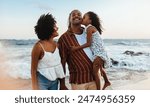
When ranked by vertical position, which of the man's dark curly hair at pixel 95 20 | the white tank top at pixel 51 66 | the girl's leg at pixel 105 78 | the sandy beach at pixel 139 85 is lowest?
the sandy beach at pixel 139 85

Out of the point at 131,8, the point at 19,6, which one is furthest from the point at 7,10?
the point at 131,8

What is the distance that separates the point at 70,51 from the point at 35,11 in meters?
0.34

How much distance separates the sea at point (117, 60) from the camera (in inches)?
130

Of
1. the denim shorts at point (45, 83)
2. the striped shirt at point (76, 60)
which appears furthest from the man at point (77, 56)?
the denim shorts at point (45, 83)

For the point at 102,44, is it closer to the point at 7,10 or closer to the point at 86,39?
the point at 86,39

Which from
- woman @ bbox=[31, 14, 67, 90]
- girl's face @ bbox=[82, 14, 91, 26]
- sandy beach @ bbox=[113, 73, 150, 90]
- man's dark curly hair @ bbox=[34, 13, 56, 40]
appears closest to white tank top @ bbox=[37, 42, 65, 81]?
woman @ bbox=[31, 14, 67, 90]

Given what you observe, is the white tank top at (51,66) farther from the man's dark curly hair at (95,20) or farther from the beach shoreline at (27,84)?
the man's dark curly hair at (95,20)

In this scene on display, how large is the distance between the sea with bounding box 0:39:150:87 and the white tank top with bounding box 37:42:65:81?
0.09 metres

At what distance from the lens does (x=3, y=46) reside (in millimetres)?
3355

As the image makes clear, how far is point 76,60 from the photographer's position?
3.28m

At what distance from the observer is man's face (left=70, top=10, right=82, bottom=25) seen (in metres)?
3.24

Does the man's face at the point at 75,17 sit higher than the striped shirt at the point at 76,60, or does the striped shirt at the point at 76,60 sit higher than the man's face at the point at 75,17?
the man's face at the point at 75,17

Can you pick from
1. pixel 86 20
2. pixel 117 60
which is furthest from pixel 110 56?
pixel 86 20

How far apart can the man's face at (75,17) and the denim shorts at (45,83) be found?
39 cm
